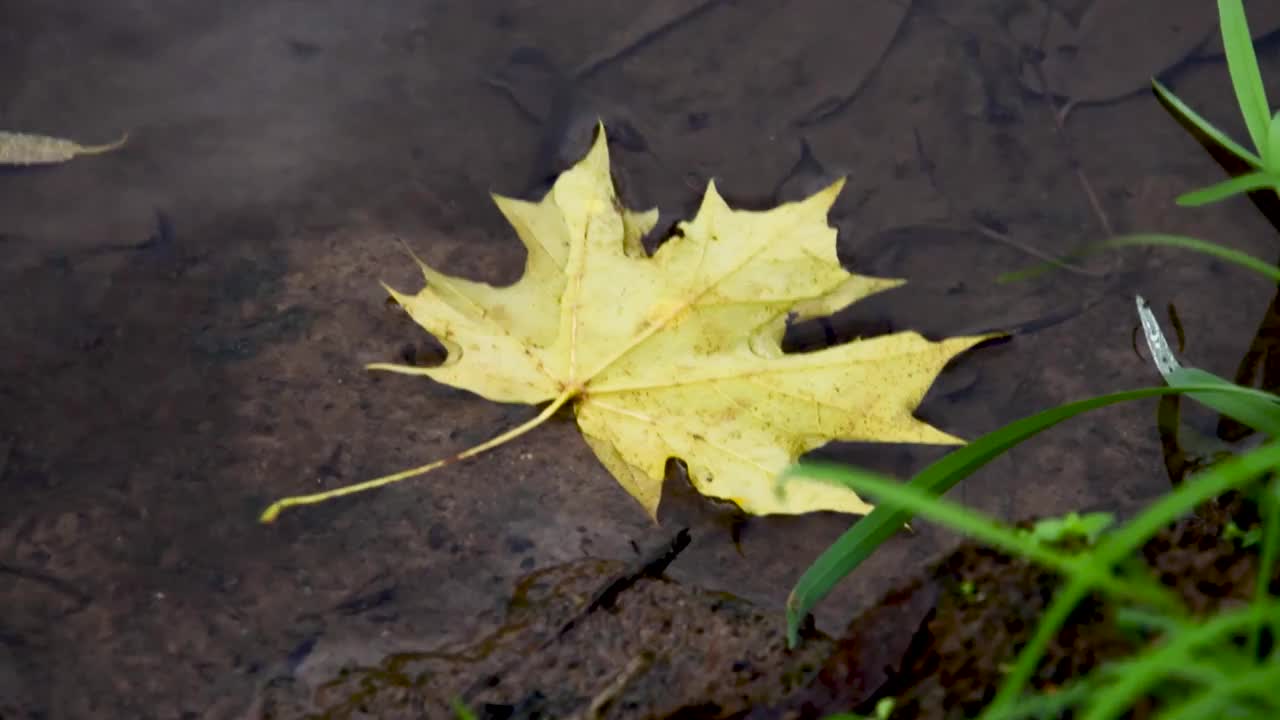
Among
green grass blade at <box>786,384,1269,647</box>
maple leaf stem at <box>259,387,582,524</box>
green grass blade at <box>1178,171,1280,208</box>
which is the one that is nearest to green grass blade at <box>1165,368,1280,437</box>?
green grass blade at <box>786,384,1269,647</box>

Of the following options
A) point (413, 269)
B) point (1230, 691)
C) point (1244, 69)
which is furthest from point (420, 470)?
point (1244, 69)

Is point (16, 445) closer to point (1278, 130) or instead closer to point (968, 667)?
point (968, 667)

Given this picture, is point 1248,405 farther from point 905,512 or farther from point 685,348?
point 685,348

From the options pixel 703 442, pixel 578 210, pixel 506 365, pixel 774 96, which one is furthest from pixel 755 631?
pixel 774 96

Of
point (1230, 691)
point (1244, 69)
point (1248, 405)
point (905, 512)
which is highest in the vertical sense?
point (1244, 69)

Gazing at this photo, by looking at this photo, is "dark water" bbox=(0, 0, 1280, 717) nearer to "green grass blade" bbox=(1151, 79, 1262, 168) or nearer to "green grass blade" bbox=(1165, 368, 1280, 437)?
"green grass blade" bbox=(1151, 79, 1262, 168)

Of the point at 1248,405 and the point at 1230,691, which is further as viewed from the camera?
the point at 1248,405
